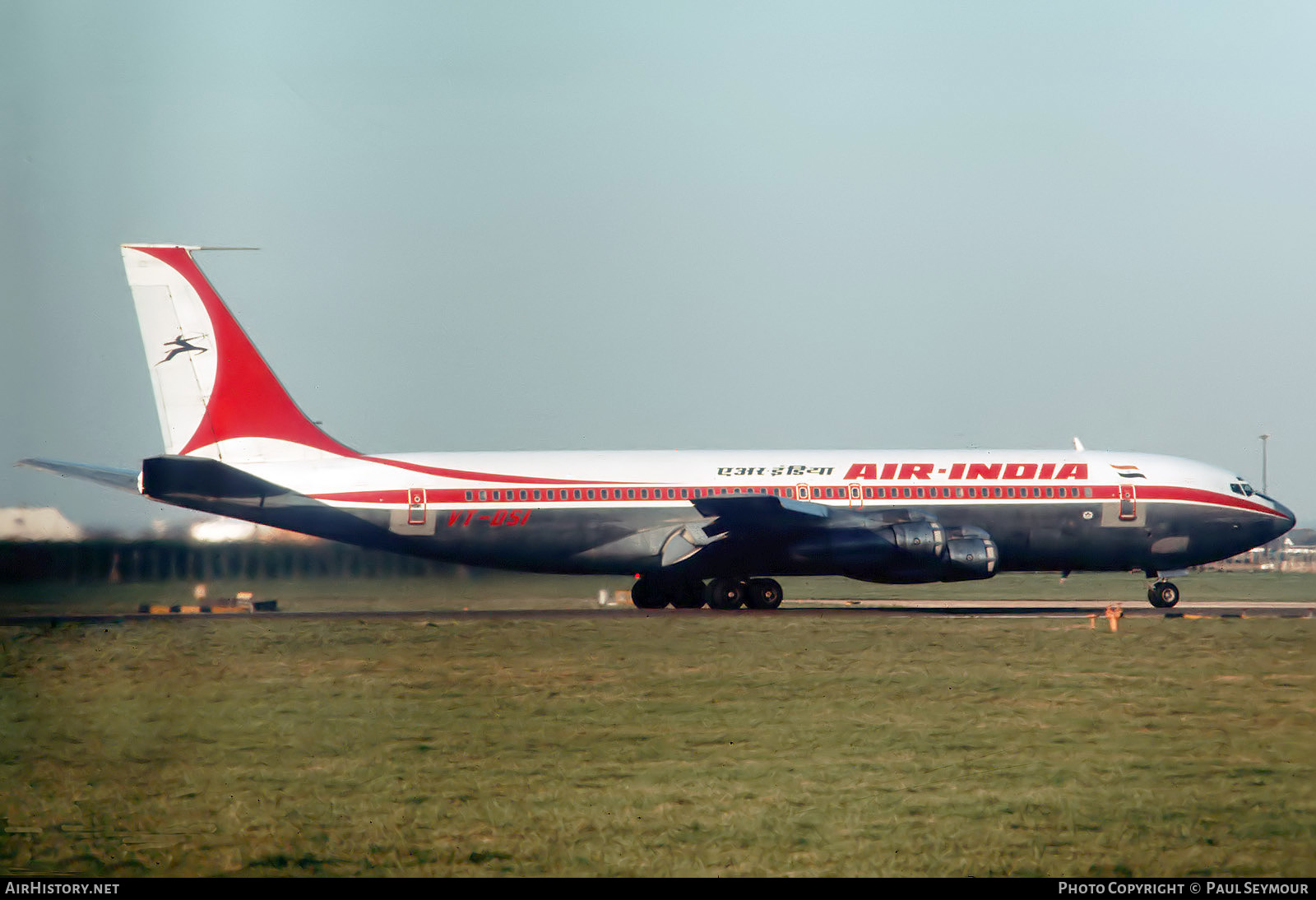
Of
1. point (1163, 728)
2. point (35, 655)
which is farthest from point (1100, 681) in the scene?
point (35, 655)

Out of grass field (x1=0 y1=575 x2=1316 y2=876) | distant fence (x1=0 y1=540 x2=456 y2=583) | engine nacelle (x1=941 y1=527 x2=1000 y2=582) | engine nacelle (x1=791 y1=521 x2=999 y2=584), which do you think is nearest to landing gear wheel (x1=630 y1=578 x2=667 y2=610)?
engine nacelle (x1=791 y1=521 x2=999 y2=584)

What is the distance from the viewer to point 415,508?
1403 inches

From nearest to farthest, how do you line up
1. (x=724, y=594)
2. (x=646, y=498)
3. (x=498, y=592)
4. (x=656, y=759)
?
(x=656, y=759), (x=498, y=592), (x=646, y=498), (x=724, y=594)

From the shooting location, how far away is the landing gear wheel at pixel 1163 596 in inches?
1524

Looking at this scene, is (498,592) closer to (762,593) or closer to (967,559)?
(762,593)

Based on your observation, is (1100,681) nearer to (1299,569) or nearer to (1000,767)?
(1000,767)

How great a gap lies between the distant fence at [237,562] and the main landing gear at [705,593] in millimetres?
5612

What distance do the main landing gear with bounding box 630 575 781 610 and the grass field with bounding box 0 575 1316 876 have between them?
1106cm

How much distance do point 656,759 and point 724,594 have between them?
23.3 metres

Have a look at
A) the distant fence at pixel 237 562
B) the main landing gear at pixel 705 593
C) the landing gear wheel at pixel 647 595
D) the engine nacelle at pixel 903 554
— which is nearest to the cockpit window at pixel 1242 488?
the engine nacelle at pixel 903 554

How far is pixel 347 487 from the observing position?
117 ft

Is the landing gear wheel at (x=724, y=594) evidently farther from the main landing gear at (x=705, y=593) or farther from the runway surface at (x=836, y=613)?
the runway surface at (x=836, y=613)

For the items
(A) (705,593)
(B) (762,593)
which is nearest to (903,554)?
(B) (762,593)

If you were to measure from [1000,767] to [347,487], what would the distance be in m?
24.8
